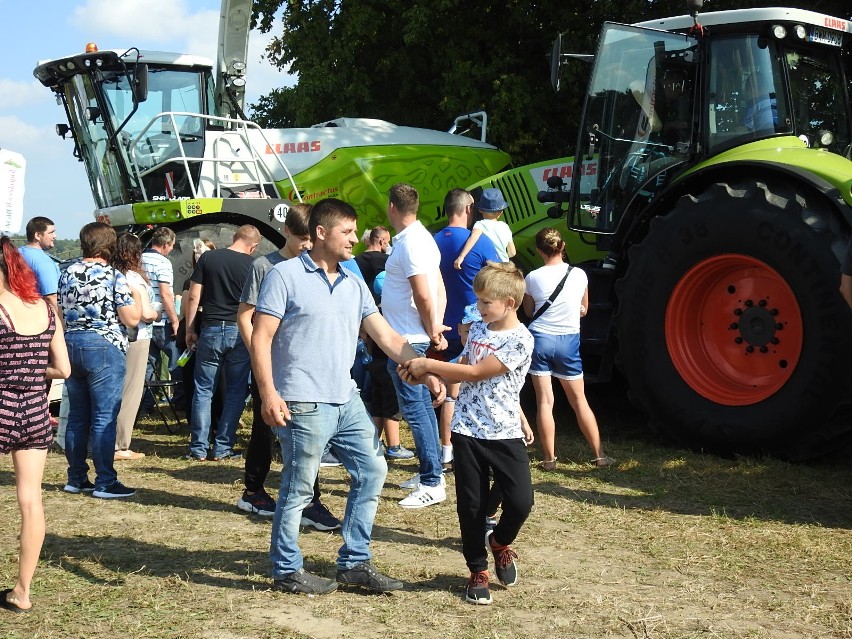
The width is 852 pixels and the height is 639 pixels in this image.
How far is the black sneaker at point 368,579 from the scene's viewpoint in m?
4.66

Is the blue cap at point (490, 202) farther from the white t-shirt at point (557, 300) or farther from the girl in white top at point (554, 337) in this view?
the white t-shirt at point (557, 300)

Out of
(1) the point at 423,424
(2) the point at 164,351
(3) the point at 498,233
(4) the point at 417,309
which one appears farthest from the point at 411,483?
(2) the point at 164,351

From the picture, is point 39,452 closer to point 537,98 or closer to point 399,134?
point 399,134

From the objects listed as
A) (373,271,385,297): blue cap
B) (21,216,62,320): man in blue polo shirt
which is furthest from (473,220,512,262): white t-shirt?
(21,216,62,320): man in blue polo shirt

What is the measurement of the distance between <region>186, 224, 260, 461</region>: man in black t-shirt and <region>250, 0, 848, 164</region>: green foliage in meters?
6.68

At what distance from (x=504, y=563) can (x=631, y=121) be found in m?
4.55

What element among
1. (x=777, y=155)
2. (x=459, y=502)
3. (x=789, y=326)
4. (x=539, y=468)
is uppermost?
(x=777, y=155)

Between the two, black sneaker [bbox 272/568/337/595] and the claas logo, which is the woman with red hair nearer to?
black sneaker [bbox 272/568/337/595]

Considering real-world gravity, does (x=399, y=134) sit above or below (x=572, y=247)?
above

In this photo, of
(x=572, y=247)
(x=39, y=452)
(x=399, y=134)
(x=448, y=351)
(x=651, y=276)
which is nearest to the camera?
(x=39, y=452)

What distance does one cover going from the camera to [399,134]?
1224 centimetres

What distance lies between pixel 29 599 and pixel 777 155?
543 centimetres

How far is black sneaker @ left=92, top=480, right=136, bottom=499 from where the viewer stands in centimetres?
647

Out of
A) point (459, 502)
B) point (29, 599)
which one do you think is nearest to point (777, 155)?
point (459, 502)
